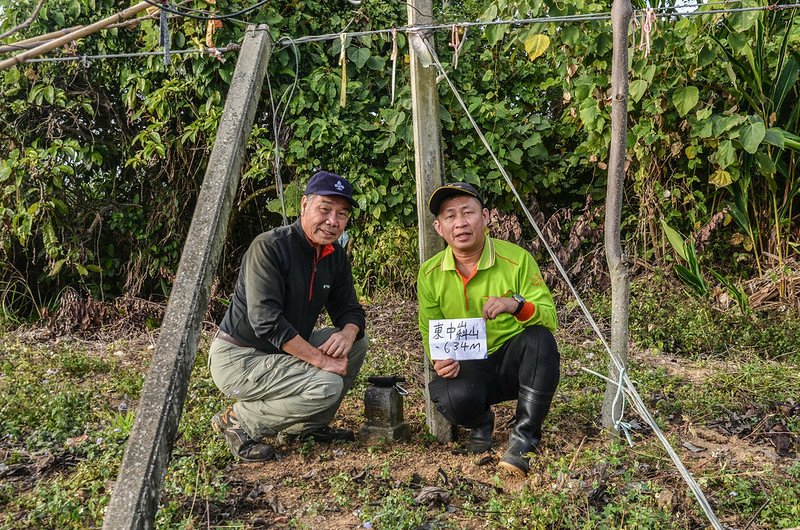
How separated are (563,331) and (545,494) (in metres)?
3.13

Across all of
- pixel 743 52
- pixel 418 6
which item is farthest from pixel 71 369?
pixel 743 52

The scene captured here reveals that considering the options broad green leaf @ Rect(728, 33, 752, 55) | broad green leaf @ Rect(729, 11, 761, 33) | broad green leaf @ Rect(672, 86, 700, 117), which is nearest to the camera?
broad green leaf @ Rect(729, 11, 761, 33)

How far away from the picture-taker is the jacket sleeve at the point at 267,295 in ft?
11.5

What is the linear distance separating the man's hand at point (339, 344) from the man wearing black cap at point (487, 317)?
0.38 meters

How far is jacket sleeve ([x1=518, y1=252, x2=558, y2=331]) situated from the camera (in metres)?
3.55

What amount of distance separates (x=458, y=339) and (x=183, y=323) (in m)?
1.37

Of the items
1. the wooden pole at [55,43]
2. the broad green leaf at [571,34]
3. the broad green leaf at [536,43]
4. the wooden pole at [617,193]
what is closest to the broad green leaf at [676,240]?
the broad green leaf at [571,34]

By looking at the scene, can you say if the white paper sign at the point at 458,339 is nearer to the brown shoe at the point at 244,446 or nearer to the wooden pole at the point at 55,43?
the brown shoe at the point at 244,446

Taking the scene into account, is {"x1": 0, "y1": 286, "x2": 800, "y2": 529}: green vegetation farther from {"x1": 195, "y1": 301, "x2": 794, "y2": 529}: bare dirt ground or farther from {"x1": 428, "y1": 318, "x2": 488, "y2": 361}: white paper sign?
{"x1": 428, "y1": 318, "x2": 488, "y2": 361}: white paper sign

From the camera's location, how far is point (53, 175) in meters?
6.64

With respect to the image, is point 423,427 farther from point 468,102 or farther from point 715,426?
point 468,102

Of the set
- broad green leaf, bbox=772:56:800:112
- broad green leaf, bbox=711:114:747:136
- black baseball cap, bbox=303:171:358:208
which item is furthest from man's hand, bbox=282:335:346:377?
broad green leaf, bbox=772:56:800:112

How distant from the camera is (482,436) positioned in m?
3.72

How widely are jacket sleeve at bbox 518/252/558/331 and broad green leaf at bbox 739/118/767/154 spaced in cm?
295
